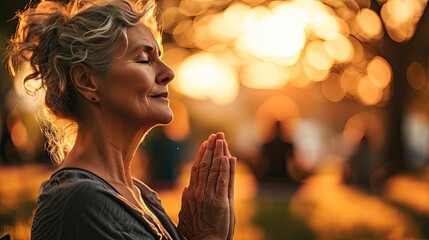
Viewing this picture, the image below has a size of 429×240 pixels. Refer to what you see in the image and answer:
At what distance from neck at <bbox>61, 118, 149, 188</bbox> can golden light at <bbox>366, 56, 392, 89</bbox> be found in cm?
1346

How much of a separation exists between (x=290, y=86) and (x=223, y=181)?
50.7 ft

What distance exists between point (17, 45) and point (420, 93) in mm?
14884

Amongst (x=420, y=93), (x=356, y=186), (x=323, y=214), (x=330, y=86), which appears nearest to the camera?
(x=323, y=214)

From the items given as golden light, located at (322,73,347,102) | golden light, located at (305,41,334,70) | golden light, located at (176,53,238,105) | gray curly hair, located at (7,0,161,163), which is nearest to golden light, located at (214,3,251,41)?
golden light, located at (176,53,238,105)

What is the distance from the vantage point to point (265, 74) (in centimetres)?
1558

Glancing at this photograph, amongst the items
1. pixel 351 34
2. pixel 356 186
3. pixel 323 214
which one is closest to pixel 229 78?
pixel 351 34

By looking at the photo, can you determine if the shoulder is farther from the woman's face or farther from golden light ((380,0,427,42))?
golden light ((380,0,427,42))

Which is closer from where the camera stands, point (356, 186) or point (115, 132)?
point (115, 132)

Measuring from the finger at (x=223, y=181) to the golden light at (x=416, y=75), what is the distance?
13.8 m

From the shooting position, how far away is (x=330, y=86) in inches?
714

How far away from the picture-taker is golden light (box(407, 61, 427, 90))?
16094mm

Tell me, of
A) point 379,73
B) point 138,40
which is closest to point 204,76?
point 379,73

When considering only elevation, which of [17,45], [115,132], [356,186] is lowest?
[356,186]

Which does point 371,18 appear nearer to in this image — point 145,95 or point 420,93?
point 420,93
